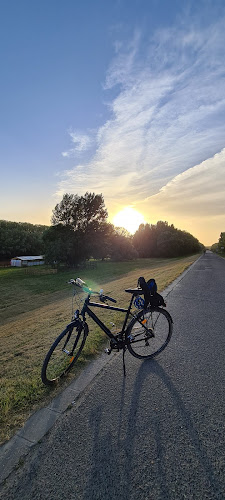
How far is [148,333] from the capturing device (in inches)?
172

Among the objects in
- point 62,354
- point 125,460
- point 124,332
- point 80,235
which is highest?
point 80,235

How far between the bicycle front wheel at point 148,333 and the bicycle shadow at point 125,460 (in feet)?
3.89

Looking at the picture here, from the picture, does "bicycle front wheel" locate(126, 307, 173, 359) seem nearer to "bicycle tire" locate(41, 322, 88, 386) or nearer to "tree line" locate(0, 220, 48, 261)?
"bicycle tire" locate(41, 322, 88, 386)

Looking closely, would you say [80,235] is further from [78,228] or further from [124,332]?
[124,332]

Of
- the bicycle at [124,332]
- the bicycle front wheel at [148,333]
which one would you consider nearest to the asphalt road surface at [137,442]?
the bicycle front wheel at [148,333]

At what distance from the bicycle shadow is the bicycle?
1.02 meters

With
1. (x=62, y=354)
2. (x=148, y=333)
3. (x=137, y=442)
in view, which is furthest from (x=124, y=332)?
(x=137, y=442)

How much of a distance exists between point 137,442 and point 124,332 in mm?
1698

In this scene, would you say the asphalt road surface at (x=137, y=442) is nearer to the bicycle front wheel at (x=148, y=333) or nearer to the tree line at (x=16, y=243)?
the bicycle front wheel at (x=148, y=333)

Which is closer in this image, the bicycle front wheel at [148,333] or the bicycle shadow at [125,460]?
the bicycle shadow at [125,460]

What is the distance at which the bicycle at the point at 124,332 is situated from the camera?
143 inches

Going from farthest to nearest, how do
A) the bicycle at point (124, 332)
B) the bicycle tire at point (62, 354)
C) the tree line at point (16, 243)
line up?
the tree line at point (16, 243) < the bicycle at point (124, 332) < the bicycle tire at point (62, 354)

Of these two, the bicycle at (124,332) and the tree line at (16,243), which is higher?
the tree line at (16,243)

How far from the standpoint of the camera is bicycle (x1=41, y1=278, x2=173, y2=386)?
3.63 metres
